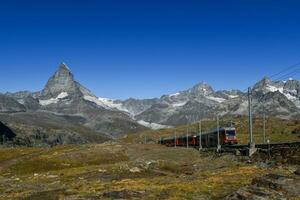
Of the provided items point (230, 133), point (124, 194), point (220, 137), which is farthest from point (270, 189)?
point (220, 137)

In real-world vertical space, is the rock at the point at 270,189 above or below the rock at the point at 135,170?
above

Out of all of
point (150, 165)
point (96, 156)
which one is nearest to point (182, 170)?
point (150, 165)

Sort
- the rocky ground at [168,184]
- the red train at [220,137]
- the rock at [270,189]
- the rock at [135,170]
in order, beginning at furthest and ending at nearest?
the red train at [220,137] → the rock at [135,170] → the rocky ground at [168,184] → the rock at [270,189]

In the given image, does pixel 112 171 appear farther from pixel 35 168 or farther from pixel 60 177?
pixel 35 168

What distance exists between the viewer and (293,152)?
2950 inches

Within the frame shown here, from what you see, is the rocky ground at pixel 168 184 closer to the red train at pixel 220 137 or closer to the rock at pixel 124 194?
the rock at pixel 124 194

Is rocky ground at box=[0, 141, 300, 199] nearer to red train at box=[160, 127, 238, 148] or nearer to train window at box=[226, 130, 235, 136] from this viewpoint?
red train at box=[160, 127, 238, 148]

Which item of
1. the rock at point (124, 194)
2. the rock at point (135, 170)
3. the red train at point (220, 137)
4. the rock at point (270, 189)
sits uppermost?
the red train at point (220, 137)

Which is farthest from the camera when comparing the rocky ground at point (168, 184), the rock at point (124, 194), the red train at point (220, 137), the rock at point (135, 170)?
the red train at point (220, 137)

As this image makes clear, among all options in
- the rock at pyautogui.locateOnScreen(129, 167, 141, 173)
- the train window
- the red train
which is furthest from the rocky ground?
the train window

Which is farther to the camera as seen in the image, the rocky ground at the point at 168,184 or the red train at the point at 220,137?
the red train at the point at 220,137

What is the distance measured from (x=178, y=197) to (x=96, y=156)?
272ft

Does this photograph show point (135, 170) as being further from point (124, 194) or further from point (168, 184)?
point (124, 194)

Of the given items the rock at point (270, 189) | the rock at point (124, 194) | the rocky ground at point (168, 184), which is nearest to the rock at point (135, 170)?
the rocky ground at point (168, 184)
